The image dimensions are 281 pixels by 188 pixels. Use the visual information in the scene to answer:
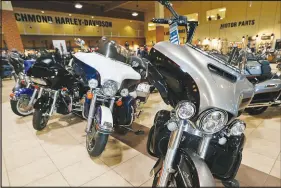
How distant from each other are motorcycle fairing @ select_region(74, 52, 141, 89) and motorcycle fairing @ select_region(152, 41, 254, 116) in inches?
33.2

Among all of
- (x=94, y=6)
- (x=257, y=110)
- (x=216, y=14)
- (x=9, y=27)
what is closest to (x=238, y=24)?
(x=216, y=14)

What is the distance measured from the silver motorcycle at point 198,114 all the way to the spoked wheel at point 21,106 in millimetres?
2973

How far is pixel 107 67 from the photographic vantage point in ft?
5.44

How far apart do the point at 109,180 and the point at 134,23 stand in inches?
682

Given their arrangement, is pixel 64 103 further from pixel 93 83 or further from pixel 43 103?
pixel 93 83

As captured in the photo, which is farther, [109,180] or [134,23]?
[134,23]

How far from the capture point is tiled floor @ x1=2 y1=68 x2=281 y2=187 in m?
1.44

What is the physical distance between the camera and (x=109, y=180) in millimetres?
1405

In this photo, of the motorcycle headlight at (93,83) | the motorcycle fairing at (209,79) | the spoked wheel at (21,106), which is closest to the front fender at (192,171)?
the motorcycle fairing at (209,79)

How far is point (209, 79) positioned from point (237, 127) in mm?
348

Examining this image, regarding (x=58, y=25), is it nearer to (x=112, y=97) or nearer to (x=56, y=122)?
(x=56, y=122)

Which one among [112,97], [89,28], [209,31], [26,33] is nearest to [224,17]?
[209,31]

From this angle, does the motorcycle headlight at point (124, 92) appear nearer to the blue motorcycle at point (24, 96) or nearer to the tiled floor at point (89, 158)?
the tiled floor at point (89, 158)

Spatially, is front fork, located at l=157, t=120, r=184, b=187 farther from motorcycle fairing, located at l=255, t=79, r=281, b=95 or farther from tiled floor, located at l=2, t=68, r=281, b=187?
motorcycle fairing, located at l=255, t=79, r=281, b=95
